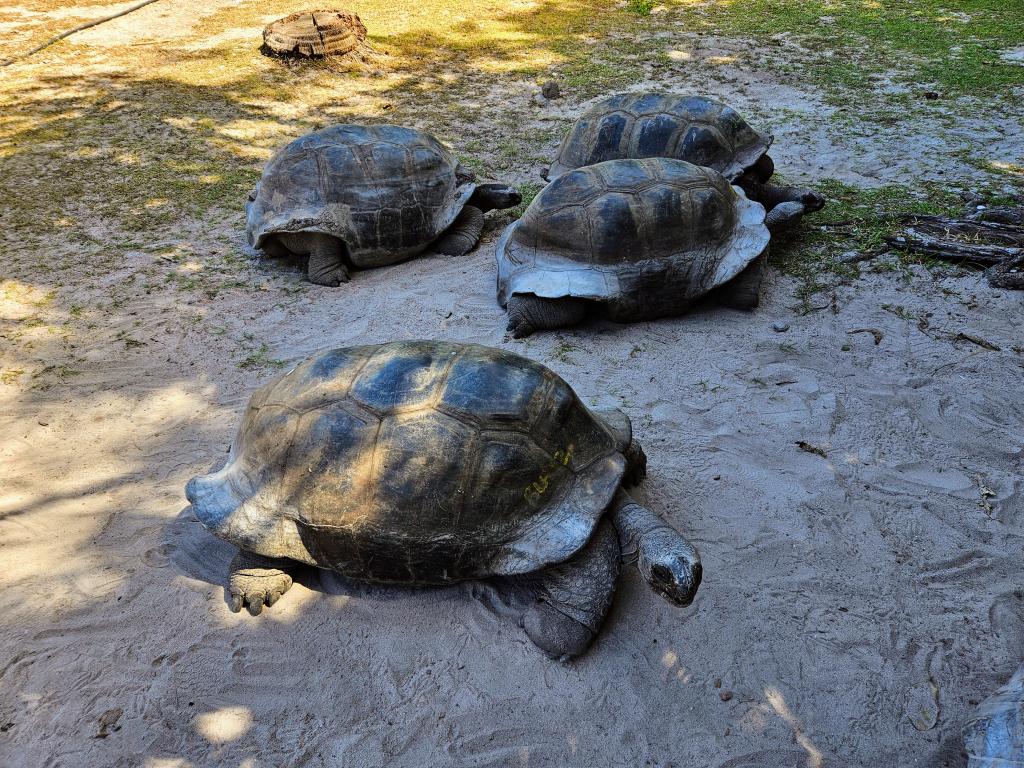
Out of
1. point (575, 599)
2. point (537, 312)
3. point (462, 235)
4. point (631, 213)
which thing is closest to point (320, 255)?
point (462, 235)

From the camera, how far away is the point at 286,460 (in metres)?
2.73

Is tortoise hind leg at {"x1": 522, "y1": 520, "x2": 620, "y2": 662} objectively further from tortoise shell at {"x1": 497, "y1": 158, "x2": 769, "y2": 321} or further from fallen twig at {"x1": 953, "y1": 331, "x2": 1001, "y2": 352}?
fallen twig at {"x1": 953, "y1": 331, "x2": 1001, "y2": 352}

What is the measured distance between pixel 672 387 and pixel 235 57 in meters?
9.44

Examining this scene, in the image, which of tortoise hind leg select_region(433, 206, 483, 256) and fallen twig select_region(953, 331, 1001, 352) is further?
tortoise hind leg select_region(433, 206, 483, 256)

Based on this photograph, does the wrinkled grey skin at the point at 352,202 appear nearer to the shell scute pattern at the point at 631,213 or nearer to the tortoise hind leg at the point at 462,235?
the tortoise hind leg at the point at 462,235

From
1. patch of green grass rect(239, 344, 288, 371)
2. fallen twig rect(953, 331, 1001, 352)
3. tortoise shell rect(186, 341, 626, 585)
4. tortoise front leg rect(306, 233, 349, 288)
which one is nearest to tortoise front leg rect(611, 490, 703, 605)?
tortoise shell rect(186, 341, 626, 585)

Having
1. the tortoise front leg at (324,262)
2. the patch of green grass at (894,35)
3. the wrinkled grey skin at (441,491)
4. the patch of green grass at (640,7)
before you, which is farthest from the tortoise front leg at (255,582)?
the patch of green grass at (640,7)

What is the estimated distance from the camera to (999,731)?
210cm

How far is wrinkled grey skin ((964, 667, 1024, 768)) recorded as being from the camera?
6.66ft

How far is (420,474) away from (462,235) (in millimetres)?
3700

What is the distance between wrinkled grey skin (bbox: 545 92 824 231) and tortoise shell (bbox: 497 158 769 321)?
95cm

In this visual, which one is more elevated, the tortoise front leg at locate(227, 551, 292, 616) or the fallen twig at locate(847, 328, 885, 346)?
the tortoise front leg at locate(227, 551, 292, 616)

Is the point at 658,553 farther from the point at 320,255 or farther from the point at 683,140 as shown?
the point at 683,140

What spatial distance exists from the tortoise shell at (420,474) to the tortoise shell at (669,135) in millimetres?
3567
